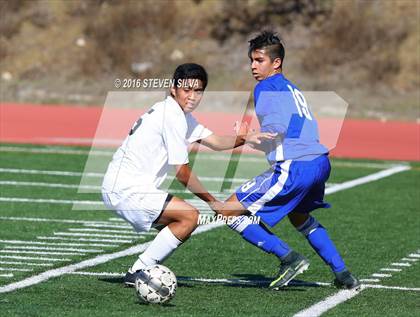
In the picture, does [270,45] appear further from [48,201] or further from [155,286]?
[48,201]

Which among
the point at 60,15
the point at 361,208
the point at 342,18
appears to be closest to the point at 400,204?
the point at 361,208

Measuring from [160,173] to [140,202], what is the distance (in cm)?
30

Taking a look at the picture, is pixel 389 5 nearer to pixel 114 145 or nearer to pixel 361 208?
pixel 114 145

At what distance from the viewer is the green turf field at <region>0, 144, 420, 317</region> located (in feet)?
27.1

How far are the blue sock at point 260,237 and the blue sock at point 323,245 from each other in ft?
1.05

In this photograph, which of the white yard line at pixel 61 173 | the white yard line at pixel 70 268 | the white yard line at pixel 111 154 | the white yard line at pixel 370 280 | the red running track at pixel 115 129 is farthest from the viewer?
the red running track at pixel 115 129

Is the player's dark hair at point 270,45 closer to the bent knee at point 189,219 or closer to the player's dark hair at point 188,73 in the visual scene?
the player's dark hair at point 188,73

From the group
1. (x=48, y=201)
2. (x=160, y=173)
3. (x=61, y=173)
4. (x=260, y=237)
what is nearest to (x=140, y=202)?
(x=160, y=173)

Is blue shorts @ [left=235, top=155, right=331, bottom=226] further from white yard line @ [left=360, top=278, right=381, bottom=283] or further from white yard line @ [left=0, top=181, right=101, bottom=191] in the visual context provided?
white yard line @ [left=0, top=181, right=101, bottom=191]

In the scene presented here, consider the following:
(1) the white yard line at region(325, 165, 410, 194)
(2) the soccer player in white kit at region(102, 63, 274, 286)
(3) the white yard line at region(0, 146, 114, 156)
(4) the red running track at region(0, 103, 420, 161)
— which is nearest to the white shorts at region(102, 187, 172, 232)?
(2) the soccer player in white kit at region(102, 63, 274, 286)

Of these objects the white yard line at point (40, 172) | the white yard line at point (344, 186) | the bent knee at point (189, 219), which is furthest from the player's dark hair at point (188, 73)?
the white yard line at point (40, 172)

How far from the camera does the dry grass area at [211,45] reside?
99.8 feet

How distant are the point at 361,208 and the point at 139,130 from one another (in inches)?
250

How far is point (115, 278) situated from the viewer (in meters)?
9.39
